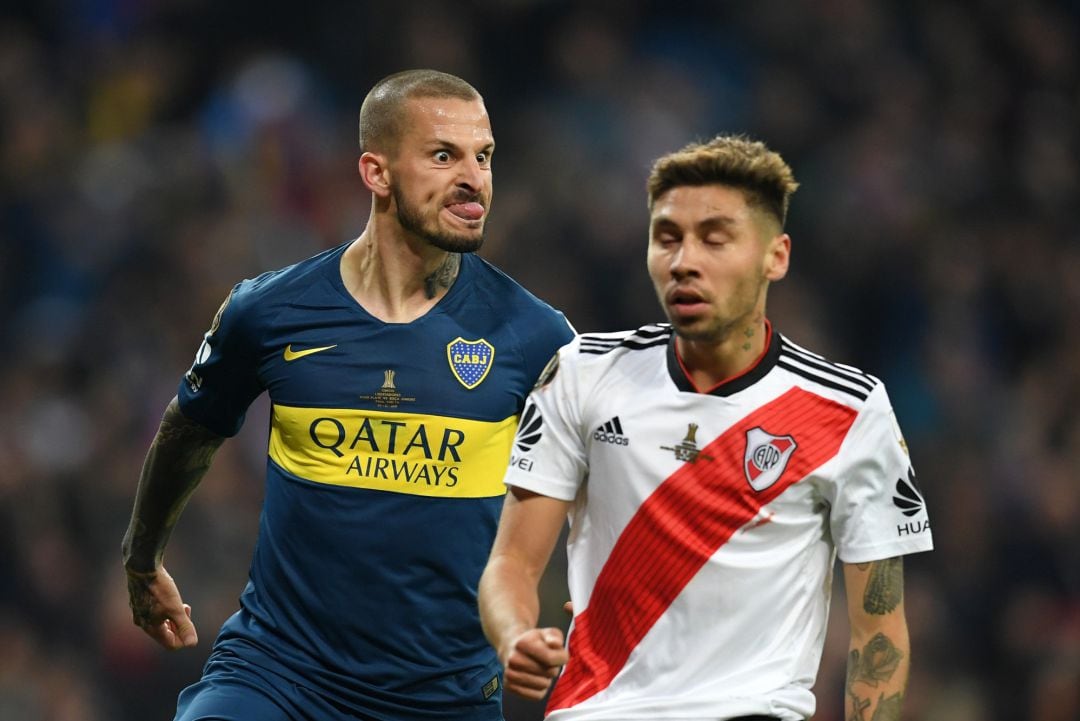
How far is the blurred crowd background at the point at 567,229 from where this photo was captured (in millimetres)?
9156

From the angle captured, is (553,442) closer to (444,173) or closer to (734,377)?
(734,377)

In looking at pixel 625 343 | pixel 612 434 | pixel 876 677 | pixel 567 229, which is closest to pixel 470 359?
pixel 625 343

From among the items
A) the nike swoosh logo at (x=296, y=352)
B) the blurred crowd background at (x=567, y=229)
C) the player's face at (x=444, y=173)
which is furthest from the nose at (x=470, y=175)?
the blurred crowd background at (x=567, y=229)

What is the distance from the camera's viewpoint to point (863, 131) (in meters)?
11.9

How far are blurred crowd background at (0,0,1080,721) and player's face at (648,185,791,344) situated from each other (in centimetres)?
509

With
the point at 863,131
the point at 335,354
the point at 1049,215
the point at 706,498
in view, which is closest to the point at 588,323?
the point at 863,131

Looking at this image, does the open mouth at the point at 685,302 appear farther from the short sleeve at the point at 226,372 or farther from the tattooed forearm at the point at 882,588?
the short sleeve at the point at 226,372

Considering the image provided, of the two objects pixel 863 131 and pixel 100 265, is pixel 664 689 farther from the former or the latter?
pixel 863 131

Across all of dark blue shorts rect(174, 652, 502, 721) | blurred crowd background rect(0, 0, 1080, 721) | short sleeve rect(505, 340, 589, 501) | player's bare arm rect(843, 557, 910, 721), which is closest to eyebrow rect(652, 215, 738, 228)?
short sleeve rect(505, 340, 589, 501)

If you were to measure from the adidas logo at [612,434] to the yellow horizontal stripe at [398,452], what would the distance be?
955 mm

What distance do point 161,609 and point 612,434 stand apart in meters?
2.10

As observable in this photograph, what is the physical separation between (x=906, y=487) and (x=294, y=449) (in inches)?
74.8

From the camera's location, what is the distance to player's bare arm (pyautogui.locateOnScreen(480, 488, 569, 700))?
369 cm

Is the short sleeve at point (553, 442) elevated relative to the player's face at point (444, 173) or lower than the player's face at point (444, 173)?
lower
